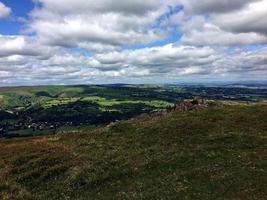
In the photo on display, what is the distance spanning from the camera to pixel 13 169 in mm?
38125

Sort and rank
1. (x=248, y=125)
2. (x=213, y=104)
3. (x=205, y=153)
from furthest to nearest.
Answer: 1. (x=213, y=104)
2. (x=248, y=125)
3. (x=205, y=153)

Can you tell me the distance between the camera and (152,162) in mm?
35031

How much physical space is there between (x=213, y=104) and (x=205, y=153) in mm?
30228

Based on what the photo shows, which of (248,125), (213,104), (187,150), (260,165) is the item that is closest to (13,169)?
(187,150)

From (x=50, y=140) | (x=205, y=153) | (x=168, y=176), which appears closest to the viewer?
(x=168, y=176)

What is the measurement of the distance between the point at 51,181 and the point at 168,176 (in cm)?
1138

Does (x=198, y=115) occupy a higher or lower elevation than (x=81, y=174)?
higher

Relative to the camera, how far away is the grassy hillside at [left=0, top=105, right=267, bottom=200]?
91.5 ft

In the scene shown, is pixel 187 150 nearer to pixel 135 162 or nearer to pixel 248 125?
pixel 135 162

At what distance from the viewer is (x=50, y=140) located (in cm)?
5269

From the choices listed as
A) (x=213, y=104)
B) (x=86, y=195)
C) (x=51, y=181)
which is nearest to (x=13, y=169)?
(x=51, y=181)

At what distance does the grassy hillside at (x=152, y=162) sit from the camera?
2788 cm

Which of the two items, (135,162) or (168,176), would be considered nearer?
(168,176)

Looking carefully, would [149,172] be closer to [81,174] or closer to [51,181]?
[81,174]
